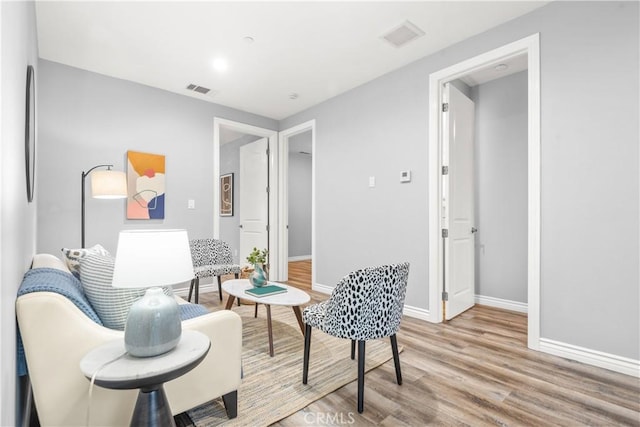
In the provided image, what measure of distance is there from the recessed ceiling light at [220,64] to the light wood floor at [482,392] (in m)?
2.97

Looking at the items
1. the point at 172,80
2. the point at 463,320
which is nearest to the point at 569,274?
the point at 463,320

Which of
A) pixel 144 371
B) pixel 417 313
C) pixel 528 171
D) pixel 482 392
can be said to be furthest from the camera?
pixel 417 313

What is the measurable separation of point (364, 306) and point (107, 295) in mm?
1284

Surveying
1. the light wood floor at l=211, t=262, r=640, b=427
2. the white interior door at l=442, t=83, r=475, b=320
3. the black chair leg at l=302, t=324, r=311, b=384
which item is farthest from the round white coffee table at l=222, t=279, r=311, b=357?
the white interior door at l=442, t=83, r=475, b=320

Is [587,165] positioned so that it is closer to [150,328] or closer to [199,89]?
[150,328]

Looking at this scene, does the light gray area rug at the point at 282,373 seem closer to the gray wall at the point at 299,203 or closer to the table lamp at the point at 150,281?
the table lamp at the point at 150,281

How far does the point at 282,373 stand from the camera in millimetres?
2098

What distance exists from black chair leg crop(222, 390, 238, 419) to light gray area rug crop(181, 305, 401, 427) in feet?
0.10

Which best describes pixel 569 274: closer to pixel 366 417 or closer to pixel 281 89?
pixel 366 417

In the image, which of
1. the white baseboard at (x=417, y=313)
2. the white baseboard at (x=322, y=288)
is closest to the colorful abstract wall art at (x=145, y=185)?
the white baseboard at (x=322, y=288)

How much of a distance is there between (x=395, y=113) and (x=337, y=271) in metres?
2.04

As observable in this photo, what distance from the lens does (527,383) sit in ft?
6.47

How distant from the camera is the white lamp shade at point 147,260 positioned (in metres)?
1.23

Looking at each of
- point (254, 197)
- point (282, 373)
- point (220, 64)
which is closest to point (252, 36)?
point (220, 64)
